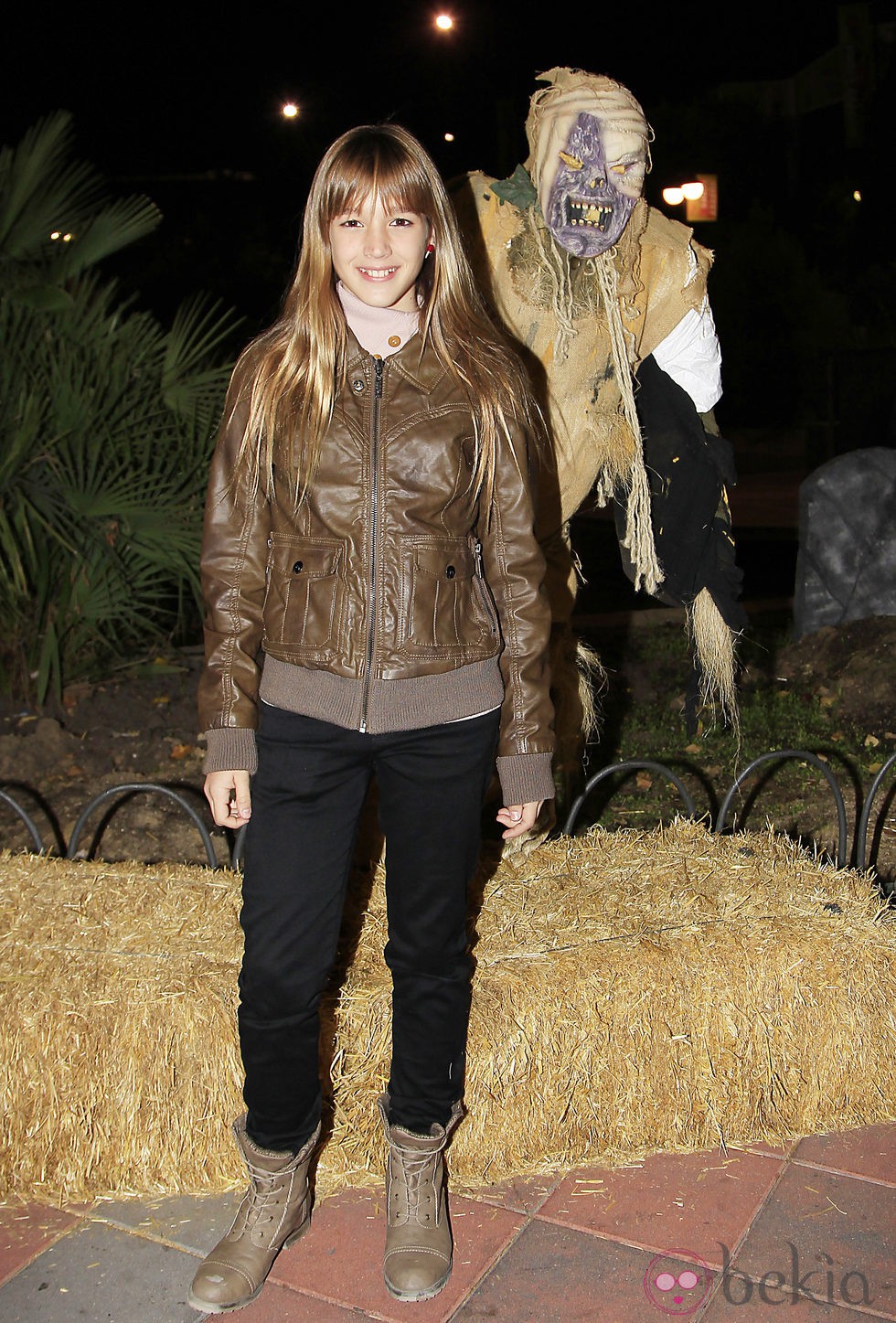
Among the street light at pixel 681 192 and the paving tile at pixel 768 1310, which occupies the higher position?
the street light at pixel 681 192

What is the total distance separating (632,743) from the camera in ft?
18.5

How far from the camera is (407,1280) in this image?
236cm

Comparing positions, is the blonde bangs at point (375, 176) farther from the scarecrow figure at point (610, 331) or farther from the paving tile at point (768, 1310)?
the paving tile at point (768, 1310)

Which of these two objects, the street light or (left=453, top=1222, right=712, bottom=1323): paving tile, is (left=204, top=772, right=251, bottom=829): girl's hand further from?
the street light

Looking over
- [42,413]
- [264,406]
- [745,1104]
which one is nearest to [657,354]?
[264,406]

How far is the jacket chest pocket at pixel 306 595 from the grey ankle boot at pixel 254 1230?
98cm

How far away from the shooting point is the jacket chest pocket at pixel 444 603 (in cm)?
223

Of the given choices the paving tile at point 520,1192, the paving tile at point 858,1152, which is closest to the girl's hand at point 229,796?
the paving tile at point 520,1192

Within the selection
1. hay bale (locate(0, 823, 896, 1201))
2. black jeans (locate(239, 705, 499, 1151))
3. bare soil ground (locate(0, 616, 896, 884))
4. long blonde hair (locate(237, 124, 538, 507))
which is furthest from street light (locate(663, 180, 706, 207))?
black jeans (locate(239, 705, 499, 1151))

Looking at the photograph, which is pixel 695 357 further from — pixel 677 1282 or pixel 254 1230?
pixel 254 1230

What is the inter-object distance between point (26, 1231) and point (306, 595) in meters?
1.44

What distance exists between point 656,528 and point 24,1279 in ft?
Answer: 7.32

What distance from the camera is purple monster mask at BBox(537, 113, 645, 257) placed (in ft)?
9.68

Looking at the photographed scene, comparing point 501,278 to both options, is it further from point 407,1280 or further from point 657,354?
point 407,1280
